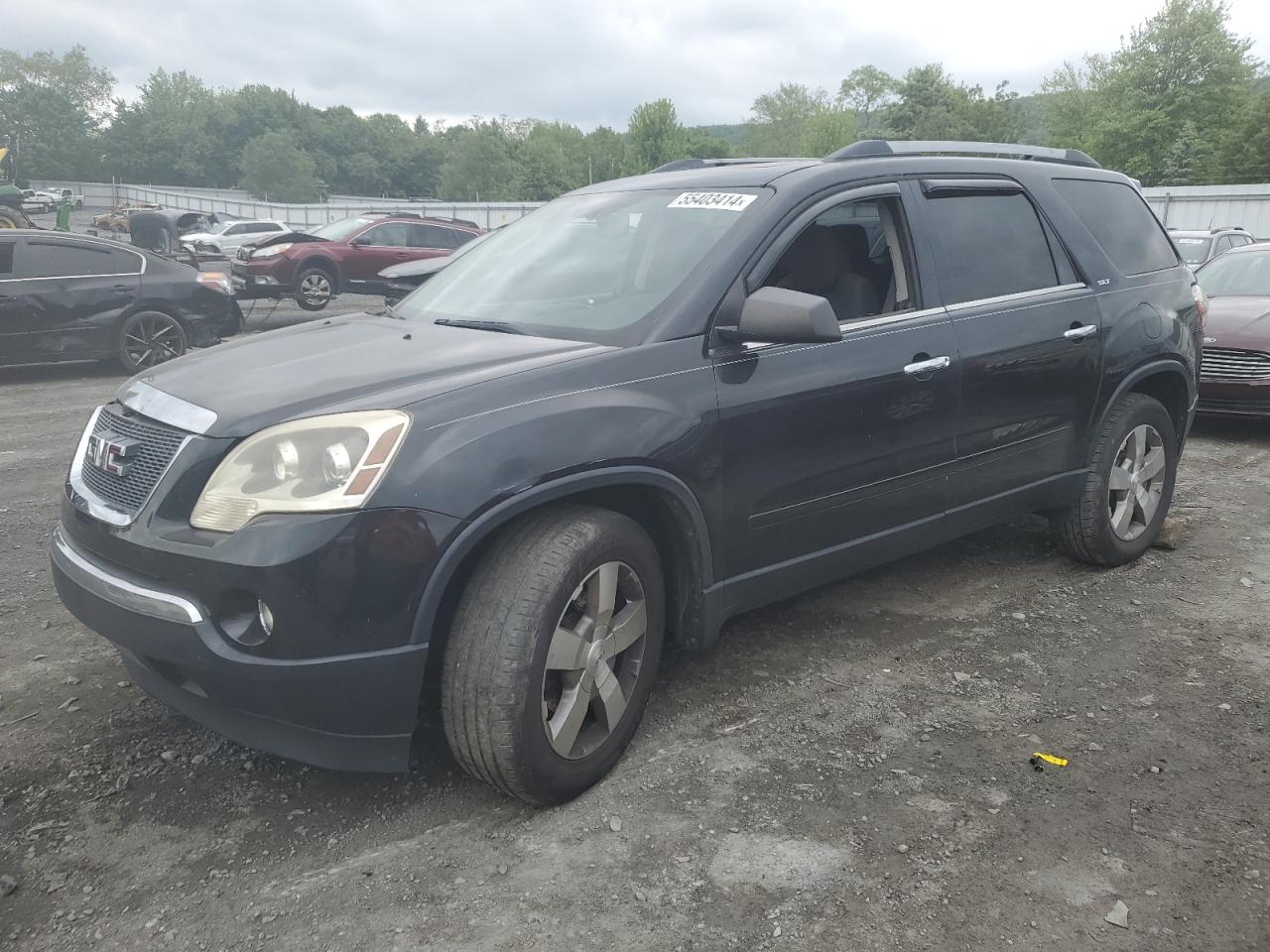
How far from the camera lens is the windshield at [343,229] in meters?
17.7

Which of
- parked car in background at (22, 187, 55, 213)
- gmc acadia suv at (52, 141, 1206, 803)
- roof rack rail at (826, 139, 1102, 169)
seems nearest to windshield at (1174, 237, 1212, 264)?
roof rack rail at (826, 139, 1102, 169)

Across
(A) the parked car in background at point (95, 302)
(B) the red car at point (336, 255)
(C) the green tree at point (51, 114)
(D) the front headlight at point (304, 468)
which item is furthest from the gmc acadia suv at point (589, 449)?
(C) the green tree at point (51, 114)

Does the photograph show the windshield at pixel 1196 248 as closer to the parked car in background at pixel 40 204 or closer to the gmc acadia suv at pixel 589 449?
the gmc acadia suv at pixel 589 449

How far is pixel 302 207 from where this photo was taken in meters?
52.3

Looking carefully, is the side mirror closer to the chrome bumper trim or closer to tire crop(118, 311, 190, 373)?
the chrome bumper trim

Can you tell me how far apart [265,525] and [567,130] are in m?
142

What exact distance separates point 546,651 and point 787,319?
1.15 meters

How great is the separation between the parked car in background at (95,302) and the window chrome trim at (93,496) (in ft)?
26.6

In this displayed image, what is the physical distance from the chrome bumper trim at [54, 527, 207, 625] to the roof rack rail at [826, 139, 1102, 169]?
8.32 ft

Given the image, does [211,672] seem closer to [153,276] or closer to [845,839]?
[845,839]

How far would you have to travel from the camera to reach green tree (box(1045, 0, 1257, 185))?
62656 millimetres

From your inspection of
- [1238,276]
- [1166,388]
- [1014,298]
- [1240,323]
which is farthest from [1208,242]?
[1014,298]

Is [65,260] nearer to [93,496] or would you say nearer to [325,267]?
[325,267]

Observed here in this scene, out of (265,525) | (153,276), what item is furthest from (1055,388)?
(153,276)
